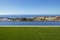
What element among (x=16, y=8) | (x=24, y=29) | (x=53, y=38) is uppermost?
(x=16, y=8)

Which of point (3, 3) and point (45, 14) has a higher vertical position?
point (3, 3)

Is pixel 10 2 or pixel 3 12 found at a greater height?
pixel 10 2

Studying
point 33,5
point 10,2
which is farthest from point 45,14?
point 10,2

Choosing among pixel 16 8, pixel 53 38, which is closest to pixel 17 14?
pixel 16 8

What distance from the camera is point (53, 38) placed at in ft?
9.87

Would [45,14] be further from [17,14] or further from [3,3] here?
[3,3]

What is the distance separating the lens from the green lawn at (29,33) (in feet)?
9.91

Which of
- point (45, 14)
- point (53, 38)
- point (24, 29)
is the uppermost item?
point (45, 14)

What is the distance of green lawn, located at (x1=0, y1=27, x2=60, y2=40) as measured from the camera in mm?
Result: 3020

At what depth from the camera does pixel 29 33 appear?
3.05 metres

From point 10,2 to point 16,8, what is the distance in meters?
0.25

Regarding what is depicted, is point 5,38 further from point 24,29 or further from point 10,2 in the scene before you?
point 10,2

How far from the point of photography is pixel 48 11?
10.3 feet

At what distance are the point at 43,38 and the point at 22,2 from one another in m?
1.20
